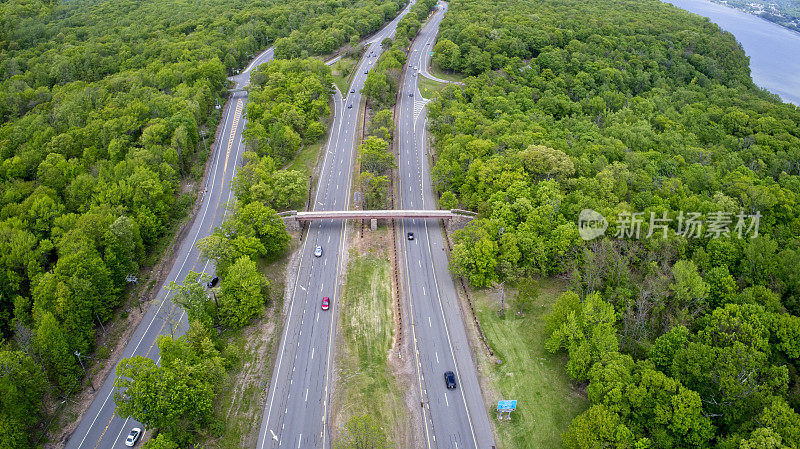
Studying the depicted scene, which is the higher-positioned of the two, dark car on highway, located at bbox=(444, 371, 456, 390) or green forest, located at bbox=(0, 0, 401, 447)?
green forest, located at bbox=(0, 0, 401, 447)

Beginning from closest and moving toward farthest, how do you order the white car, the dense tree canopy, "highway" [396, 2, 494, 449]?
the white car, "highway" [396, 2, 494, 449], the dense tree canopy

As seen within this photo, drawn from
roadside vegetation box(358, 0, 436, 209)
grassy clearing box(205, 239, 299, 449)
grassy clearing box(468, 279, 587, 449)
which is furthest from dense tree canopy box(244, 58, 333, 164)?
grassy clearing box(468, 279, 587, 449)

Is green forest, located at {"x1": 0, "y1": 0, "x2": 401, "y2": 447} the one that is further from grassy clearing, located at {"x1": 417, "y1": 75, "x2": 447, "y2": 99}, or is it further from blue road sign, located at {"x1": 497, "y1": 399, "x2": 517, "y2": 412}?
blue road sign, located at {"x1": 497, "y1": 399, "x2": 517, "y2": 412}

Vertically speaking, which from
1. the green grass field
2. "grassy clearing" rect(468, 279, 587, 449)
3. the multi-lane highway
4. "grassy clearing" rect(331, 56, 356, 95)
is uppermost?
"grassy clearing" rect(331, 56, 356, 95)

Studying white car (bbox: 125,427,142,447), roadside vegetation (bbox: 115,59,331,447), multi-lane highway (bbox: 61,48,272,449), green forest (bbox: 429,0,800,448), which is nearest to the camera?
green forest (bbox: 429,0,800,448)

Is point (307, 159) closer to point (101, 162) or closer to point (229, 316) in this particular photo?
point (101, 162)

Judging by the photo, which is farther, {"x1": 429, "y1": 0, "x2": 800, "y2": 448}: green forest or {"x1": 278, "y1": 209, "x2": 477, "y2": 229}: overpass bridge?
{"x1": 278, "y1": 209, "x2": 477, "y2": 229}: overpass bridge

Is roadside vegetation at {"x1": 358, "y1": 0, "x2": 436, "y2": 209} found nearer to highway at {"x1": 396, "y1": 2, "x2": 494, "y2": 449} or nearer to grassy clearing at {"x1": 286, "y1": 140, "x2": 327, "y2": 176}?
highway at {"x1": 396, "y1": 2, "x2": 494, "y2": 449}
